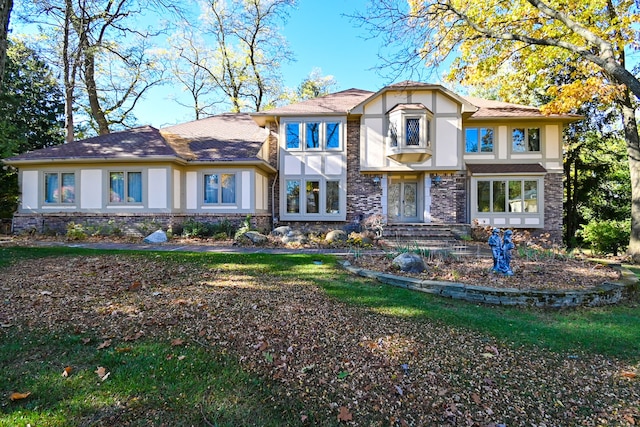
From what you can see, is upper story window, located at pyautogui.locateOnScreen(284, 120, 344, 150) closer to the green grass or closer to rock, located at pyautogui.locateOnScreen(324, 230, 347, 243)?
rock, located at pyautogui.locateOnScreen(324, 230, 347, 243)

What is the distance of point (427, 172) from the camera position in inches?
531

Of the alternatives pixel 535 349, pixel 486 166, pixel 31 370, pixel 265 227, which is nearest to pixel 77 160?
pixel 265 227

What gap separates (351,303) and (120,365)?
2856 millimetres

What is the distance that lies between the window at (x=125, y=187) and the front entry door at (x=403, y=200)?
1060cm

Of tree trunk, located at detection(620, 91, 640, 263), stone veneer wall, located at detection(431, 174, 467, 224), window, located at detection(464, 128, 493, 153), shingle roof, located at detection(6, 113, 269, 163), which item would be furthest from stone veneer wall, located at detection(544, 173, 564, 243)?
shingle roof, located at detection(6, 113, 269, 163)

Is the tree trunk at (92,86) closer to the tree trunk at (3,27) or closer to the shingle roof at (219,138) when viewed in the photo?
the shingle roof at (219,138)

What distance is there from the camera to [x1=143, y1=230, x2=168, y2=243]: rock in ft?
35.0

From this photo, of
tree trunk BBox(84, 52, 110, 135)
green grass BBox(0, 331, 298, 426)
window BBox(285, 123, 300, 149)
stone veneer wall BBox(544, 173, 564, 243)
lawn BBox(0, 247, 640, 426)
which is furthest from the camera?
tree trunk BBox(84, 52, 110, 135)

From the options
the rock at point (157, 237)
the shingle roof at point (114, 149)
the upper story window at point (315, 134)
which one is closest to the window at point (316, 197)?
the upper story window at point (315, 134)

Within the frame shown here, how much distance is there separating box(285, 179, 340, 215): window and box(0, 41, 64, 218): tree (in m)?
14.9

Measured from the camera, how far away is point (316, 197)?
13.8 m

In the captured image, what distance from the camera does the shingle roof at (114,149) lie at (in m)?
12.0

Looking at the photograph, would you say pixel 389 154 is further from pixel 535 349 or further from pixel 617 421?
pixel 617 421

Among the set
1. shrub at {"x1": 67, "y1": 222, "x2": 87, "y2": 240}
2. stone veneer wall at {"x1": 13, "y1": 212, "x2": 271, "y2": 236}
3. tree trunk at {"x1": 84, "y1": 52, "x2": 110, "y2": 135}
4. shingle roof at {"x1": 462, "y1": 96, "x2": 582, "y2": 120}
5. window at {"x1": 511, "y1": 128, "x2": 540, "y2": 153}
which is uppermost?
tree trunk at {"x1": 84, "y1": 52, "x2": 110, "y2": 135}
